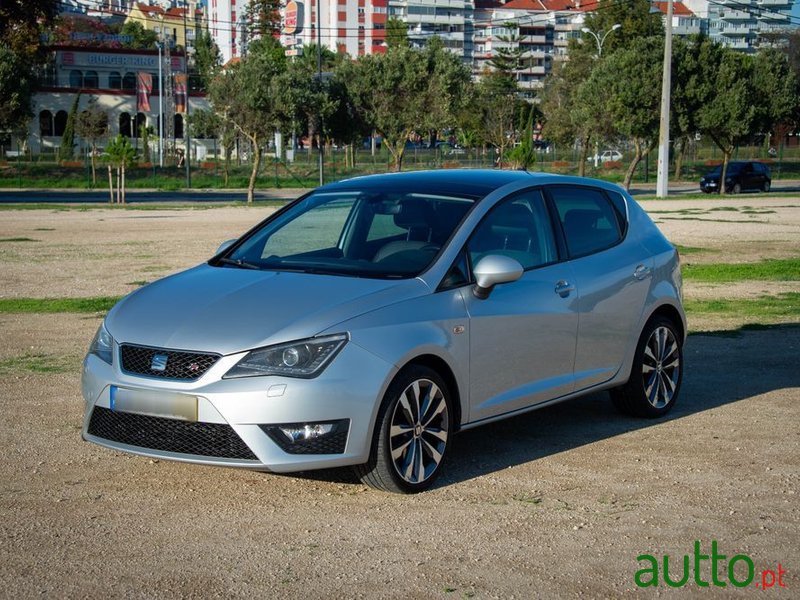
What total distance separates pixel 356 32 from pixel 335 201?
16396 centimetres

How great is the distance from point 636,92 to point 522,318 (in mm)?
51226

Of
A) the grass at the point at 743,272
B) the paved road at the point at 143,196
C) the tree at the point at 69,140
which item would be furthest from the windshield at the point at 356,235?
the tree at the point at 69,140

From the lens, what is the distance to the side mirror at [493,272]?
21.6 ft

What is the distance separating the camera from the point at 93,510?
5945 mm

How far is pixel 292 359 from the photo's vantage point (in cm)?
587

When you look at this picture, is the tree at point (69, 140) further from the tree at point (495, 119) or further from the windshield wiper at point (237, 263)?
the windshield wiper at point (237, 263)

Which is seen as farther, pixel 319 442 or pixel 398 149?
pixel 398 149

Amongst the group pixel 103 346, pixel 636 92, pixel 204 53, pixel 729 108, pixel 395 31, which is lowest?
pixel 103 346

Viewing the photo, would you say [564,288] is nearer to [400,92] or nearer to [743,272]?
[743,272]

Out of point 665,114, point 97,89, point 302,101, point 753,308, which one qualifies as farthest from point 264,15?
point 753,308

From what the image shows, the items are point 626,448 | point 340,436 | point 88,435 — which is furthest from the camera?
point 626,448

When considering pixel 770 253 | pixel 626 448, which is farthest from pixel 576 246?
pixel 770 253

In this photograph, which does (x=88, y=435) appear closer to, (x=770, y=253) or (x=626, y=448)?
(x=626, y=448)

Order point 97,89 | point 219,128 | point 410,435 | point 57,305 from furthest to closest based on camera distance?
point 97,89, point 219,128, point 57,305, point 410,435
